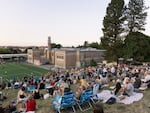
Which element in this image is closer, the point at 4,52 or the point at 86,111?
the point at 86,111

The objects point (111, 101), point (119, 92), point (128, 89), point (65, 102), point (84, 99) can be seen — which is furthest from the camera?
point (119, 92)

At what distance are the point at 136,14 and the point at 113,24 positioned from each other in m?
5.31

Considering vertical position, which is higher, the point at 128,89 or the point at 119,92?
the point at 128,89

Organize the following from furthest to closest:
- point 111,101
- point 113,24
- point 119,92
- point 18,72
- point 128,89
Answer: point 18,72 → point 113,24 → point 119,92 → point 128,89 → point 111,101

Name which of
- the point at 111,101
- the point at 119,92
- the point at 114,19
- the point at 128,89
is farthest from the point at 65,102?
the point at 114,19

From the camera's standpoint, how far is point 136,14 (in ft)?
147

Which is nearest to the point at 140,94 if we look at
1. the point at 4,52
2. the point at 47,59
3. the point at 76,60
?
the point at 76,60

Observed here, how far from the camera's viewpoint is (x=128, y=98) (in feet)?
32.1

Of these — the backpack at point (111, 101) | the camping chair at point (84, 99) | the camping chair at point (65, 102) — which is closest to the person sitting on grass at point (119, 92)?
the backpack at point (111, 101)

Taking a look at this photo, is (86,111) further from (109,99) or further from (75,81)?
(75,81)

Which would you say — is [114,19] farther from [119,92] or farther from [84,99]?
[84,99]

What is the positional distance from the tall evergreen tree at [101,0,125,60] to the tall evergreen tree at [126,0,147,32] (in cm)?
155

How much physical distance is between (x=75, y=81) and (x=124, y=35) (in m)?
30.6

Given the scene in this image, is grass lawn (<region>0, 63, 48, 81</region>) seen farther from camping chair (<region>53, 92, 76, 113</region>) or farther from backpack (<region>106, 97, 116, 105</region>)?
camping chair (<region>53, 92, 76, 113</region>)
